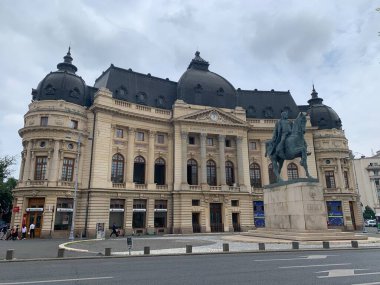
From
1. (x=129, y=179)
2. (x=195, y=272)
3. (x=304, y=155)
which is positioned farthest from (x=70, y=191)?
(x=195, y=272)

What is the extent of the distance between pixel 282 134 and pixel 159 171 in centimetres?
2431

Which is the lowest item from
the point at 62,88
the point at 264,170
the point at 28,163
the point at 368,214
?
the point at 368,214

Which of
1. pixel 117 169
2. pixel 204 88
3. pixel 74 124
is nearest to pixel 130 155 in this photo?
pixel 117 169

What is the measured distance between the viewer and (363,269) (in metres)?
11.7

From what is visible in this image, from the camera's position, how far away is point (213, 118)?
165 ft

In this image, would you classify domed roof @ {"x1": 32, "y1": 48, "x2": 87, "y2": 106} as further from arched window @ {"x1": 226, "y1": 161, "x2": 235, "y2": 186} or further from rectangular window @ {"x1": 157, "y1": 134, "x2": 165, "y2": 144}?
arched window @ {"x1": 226, "y1": 161, "x2": 235, "y2": 186}

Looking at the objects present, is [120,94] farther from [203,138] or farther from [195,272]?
[195,272]

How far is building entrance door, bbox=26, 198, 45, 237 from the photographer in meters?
37.9

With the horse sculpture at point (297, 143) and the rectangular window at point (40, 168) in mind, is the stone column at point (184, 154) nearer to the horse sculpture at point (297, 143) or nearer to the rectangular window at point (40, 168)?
the rectangular window at point (40, 168)

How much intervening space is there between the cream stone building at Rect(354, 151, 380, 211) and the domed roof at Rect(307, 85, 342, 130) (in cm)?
6144

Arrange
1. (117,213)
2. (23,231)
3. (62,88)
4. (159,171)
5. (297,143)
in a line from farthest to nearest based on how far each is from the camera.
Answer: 1. (159,171)
2. (62,88)
3. (117,213)
4. (23,231)
5. (297,143)

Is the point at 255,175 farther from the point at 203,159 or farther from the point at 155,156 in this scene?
the point at 155,156

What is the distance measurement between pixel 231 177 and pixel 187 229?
39.4 feet

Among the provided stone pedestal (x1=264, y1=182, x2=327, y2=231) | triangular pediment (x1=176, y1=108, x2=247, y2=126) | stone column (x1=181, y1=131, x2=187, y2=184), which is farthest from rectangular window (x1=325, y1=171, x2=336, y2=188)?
stone pedestal (x1=264, y1=182, x2=327, y2=231)
